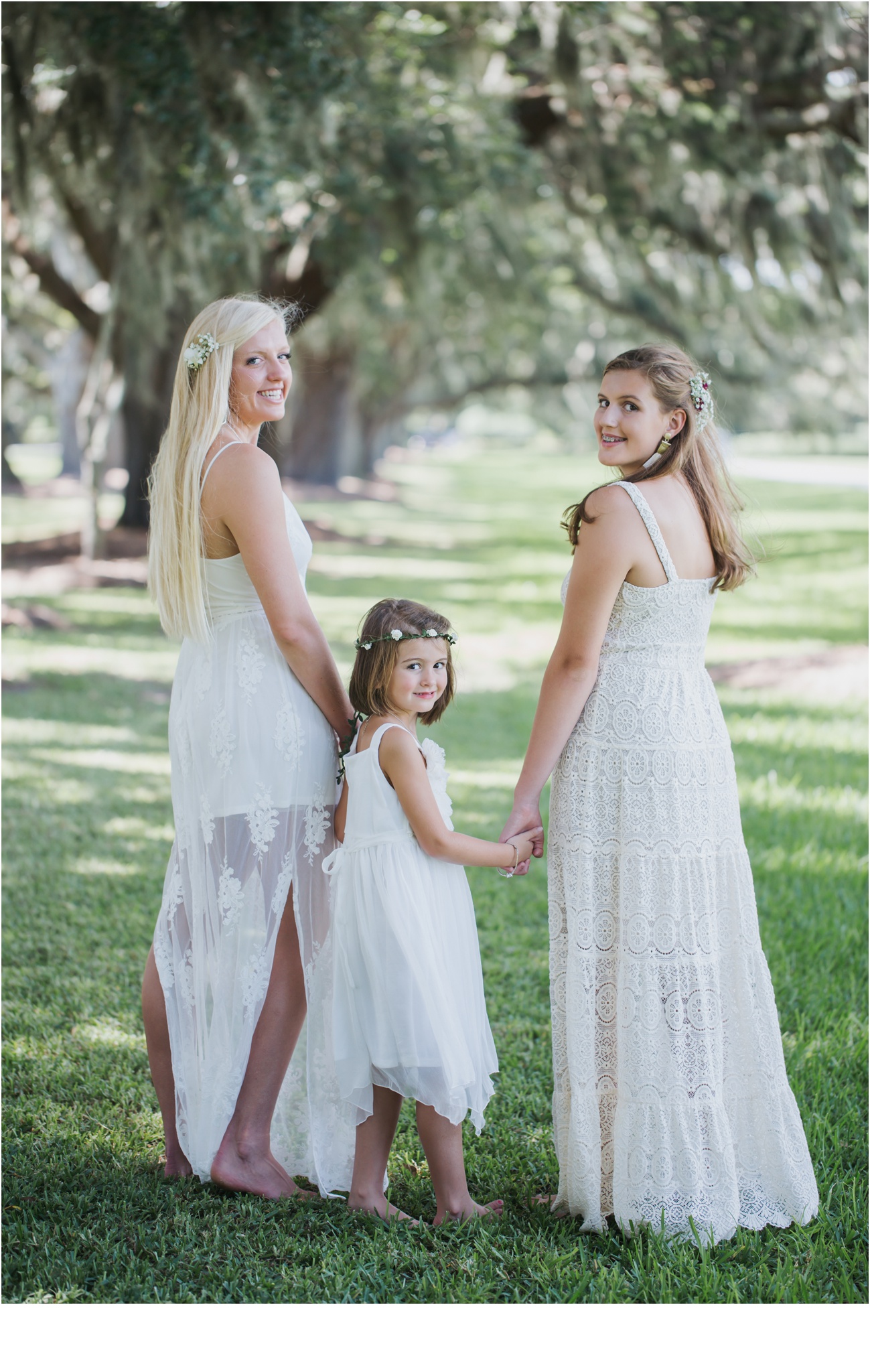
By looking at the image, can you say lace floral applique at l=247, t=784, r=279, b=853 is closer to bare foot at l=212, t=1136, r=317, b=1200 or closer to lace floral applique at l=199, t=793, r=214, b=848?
lace floral applique at l=199, t=793, r=214, b=848

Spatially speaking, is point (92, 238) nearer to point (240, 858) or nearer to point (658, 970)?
point (240, 858)

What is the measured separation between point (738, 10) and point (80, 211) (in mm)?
6796

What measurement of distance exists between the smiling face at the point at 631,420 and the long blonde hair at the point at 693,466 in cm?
2

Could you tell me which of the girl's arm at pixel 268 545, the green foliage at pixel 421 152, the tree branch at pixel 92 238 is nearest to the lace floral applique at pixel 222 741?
the girl's arm at pixel 268 545

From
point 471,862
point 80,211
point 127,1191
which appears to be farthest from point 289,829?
point 80,211

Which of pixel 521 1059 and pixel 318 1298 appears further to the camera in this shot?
pixel 521 1059

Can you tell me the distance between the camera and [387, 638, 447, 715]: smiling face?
255 cm

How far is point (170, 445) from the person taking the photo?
2.71 metres

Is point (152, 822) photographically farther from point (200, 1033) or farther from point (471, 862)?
point (471, 862)

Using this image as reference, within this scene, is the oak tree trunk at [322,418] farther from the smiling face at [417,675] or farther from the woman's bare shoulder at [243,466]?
the smiling face at [417,675]

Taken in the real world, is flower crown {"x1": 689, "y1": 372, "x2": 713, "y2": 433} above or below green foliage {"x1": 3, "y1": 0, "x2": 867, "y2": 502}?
below

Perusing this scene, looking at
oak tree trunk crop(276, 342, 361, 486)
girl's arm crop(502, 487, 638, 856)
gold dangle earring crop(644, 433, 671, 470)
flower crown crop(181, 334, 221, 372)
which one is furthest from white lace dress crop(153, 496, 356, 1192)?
oak tree trunk crop(276, 342, 361, 486)

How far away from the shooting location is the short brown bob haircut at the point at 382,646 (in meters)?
2.56

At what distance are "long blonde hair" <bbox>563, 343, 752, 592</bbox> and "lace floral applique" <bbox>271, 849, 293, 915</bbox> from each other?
0.98 m
